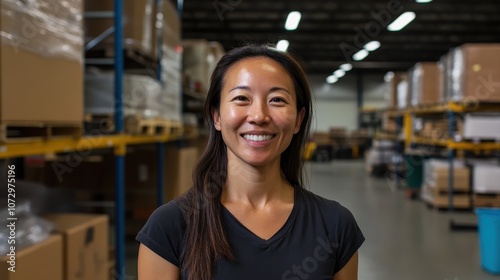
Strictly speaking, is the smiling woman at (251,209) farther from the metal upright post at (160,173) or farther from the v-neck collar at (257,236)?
the metal upright post at (160,173)

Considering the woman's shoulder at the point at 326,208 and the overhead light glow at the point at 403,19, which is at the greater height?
the overhead light glow at the point at 403,19

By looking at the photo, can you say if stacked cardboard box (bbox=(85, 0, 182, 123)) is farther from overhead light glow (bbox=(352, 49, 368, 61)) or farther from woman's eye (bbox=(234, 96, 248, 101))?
overhead light glow (bbox=(352, 49, 368, 61))

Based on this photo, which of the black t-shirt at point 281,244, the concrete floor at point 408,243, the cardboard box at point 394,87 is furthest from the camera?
the cardboard box at point 394,87

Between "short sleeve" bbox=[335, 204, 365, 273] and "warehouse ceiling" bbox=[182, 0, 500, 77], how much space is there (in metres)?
8.74

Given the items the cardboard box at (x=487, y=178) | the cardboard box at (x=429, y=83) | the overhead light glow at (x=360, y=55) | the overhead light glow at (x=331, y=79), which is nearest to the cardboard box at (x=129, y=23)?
the cardboard box at (x=487, y=178)

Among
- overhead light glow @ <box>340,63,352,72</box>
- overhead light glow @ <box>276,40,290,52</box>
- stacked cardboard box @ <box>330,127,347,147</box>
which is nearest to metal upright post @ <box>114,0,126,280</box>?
overhead light glow @ <box>276,40,290,52</box>

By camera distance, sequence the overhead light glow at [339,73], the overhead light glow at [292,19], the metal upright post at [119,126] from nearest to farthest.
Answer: the metal upright post at [119,126] → the overhead light glow at [292,19] → the overhead light glow at [339,73]

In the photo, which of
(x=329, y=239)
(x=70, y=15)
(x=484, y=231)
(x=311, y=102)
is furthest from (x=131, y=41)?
(x=484, y=231)

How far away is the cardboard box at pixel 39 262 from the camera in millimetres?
2299

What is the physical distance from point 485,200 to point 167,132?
18.6 feet

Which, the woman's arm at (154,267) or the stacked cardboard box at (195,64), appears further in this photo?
the stacked cardboard box at (195,64)

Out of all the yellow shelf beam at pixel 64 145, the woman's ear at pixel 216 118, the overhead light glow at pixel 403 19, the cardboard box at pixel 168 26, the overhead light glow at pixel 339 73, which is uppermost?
the overhead light glow at pixel 339 73

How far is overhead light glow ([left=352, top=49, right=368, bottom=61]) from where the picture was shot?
65.4 feet

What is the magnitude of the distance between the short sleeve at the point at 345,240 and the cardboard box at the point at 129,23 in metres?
3.23
